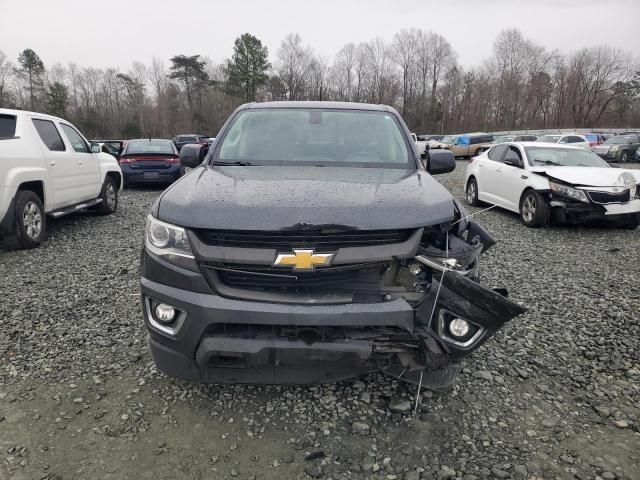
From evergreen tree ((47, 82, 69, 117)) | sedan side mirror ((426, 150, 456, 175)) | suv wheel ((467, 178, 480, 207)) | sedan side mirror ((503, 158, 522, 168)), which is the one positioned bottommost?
suv wheel ((467, 178, 480, 207))

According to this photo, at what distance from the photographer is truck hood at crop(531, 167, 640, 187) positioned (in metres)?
7.44

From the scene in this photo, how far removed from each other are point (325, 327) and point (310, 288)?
0.22 m

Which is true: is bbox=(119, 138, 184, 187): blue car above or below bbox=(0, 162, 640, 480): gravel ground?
above

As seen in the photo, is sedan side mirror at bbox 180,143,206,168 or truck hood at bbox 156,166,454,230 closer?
truck hood at bbox 156,166,454,230

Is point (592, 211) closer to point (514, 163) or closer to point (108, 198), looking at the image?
point (514, 163)

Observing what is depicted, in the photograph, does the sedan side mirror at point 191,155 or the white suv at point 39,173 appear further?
the white suv at point 39,173

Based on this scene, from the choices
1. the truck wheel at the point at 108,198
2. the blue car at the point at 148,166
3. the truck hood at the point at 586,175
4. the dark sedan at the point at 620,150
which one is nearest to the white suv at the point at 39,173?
the truck wheel at the point at 108,198

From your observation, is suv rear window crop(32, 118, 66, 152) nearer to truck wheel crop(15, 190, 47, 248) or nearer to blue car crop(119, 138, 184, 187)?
truck wheel crop(15, 190, 47, 248)

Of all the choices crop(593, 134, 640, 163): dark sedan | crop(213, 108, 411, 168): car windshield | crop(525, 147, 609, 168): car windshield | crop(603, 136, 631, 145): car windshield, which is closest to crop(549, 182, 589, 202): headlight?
crop(525, 147, 609, 168): car windshield

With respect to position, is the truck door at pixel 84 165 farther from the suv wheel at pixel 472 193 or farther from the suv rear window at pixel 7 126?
the suv wheel at pixel 472 193

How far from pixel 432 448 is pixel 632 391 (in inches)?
61.1

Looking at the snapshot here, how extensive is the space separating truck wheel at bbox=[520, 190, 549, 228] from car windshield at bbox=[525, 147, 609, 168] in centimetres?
76

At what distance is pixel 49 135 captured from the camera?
678cm

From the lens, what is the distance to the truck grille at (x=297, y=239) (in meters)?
2.26
